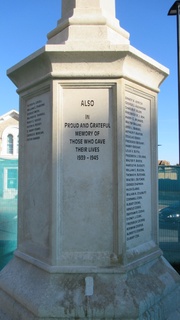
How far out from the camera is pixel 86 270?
2.86 metres

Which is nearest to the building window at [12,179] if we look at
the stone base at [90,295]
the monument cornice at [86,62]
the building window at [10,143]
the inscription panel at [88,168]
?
the stone base at [90,295]

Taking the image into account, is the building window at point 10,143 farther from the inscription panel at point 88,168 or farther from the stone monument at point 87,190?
the inscription panel at point 88,168

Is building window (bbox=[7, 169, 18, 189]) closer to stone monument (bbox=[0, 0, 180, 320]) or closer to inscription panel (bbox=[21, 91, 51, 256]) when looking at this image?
inscription panel (bbox=[21, 91, 51, 256])

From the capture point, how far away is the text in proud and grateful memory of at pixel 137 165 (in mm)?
3131

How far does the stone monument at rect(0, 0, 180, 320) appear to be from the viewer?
2744mm

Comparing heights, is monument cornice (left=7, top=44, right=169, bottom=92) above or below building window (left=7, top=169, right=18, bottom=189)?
above

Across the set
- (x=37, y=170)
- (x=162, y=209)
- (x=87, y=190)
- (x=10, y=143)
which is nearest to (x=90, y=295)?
(x=87, y=190)

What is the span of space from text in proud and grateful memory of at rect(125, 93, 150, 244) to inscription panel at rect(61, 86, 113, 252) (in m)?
0.23

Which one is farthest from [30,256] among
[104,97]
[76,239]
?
[104,97]

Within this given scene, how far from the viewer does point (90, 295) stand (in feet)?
8.77

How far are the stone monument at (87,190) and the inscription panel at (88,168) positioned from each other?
0.03ft

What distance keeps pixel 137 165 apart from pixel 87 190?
26.8 inches

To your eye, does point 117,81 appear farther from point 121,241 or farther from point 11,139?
point 11,139

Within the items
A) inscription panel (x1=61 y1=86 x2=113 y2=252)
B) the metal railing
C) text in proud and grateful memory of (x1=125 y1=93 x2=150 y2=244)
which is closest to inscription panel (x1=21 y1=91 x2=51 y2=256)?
inscription panel (x1=61 y1=86 x2=113 y2=252)
